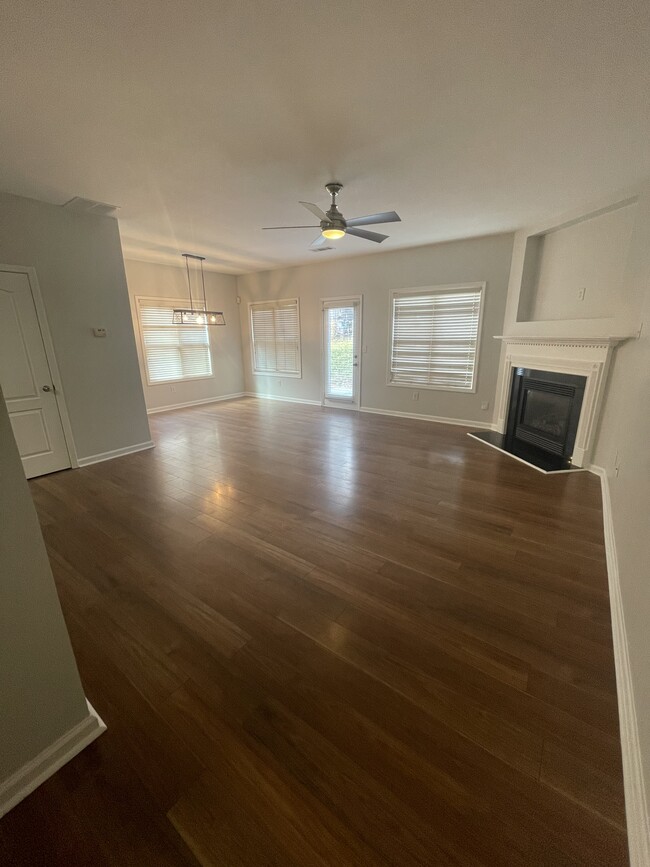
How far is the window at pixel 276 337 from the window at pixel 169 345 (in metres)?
1.16

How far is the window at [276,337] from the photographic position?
731cm

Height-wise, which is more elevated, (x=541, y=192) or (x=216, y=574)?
(x=541, y=192)

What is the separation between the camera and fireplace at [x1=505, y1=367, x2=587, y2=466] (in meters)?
3.85

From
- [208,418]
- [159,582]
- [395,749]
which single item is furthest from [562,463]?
[208,418]

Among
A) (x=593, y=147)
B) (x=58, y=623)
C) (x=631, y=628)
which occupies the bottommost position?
(x=631, y=628)

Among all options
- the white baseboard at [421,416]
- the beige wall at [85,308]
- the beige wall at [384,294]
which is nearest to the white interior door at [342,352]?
the beige wall at [384,294]

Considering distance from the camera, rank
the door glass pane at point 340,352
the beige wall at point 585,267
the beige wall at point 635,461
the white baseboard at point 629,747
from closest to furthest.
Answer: the white baseboard at point 629,747 < the beige wall at point 635,461 < the beige wall at point 585,267 < the door glass pane at point 340,352

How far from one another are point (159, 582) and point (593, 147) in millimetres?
4355

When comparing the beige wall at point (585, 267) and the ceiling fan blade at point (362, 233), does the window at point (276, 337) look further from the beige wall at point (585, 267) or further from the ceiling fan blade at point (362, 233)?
the beige wall at point (585, 267)

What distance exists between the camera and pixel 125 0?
141 cm

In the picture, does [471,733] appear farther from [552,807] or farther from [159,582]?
[159,582]

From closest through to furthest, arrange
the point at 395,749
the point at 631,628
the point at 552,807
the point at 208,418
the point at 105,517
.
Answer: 1. the point at 552,807
2. the point at 395,749
3. the point at 631,628
4. the point at 105,517
5. the point at 208,418

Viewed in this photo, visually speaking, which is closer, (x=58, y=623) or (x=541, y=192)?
(x=58, y=623)

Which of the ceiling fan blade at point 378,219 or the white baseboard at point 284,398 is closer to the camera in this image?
the ceiling fan blade at point 378,219
